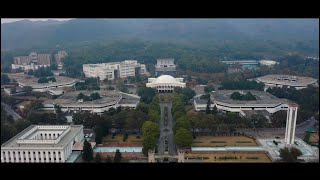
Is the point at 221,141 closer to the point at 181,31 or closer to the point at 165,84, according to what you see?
the point at 165,84

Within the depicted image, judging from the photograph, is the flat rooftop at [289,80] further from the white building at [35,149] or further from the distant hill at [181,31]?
the distant hill at [181,31]

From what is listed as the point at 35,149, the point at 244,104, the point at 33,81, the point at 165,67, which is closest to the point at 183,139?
the point at 35,149

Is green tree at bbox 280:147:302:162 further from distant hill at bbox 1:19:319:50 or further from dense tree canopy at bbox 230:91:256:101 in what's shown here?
distant hill at bbox 1:19:319:50

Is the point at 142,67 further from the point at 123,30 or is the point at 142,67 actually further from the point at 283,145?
the point at 123,30

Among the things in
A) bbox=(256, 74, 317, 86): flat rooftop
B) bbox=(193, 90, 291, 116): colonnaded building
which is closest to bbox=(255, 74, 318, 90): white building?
bbox=(256, 74, 317, 86): flat rooftop
